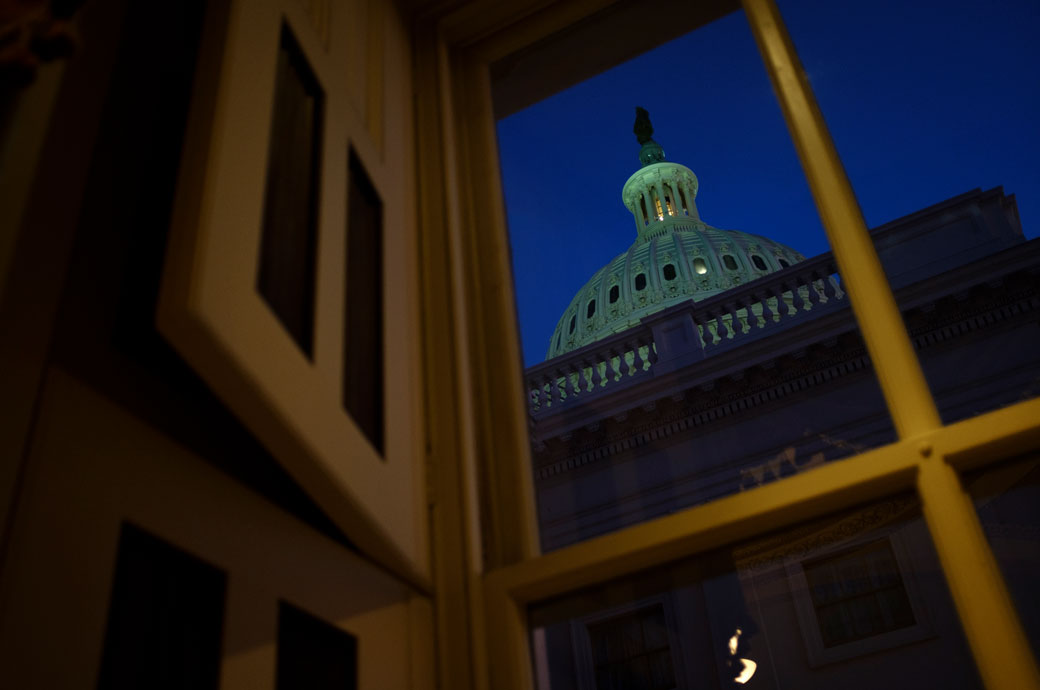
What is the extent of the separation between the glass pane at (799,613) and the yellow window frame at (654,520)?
Answer: 0.04m

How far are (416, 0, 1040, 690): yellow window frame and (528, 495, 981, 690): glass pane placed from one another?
0.12 ft

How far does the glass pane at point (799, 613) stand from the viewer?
122 cm

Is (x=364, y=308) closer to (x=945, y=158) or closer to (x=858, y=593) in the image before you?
(x=858, y=593)

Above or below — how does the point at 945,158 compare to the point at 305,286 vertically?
above

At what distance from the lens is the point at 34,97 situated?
760 millimetres

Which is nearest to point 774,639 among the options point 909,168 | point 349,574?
point 349,574

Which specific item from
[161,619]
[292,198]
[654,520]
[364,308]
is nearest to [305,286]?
[292,198]

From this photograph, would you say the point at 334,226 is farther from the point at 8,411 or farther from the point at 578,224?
the point at 578,224

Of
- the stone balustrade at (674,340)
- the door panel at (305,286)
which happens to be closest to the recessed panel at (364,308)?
the door panel at (305,286)

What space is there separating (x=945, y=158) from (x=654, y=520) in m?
1.11

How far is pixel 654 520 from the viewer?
135cm

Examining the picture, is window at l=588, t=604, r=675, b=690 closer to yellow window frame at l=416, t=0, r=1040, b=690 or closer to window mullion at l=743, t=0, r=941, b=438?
yellow window frame at l=416, t=0, r=1040, b=690

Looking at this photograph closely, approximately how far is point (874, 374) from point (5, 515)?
1.17 meters

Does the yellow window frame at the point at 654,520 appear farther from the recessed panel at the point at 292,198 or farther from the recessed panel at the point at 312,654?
the recessed panel at the point at 292,198
